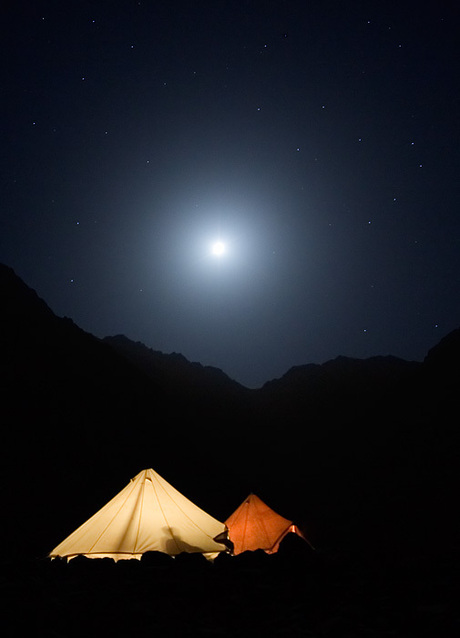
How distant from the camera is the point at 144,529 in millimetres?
10086

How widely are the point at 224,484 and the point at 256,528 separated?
55.6m

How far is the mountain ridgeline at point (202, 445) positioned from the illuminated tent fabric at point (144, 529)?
66.8 ft

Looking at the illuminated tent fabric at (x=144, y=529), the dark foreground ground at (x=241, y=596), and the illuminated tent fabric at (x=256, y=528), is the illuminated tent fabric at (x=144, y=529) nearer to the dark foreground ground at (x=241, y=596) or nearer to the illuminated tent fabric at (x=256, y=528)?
the illuminated tent fabric at (x=256, y=528)

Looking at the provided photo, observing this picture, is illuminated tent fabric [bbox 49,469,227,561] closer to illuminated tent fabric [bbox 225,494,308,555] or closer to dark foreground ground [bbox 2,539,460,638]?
illuminated tent fabric [bbox 225,494,308,555]

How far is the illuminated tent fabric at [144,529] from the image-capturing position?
9.71 metres

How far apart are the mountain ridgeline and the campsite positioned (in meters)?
0.29

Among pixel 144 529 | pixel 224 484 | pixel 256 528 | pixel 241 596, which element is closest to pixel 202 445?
pixel 224 484

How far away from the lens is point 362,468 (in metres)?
86.1

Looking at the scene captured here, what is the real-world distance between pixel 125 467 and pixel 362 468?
51351 millimetres

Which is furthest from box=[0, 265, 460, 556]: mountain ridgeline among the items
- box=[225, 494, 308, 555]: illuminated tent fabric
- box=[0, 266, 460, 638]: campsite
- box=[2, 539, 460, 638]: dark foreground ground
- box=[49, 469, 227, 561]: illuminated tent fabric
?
box=[2, 539, 460, 638]: dark foreground ground

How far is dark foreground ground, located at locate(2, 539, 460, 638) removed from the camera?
13.1ft

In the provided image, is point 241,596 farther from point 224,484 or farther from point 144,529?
point 224,484

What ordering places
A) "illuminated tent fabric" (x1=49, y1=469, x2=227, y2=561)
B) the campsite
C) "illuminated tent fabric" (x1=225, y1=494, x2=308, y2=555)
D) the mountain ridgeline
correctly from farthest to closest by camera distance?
the mountain ridgeline
"illuminated tent fabric" (x1=225, y1=494, x2=308, y2=555)
"illuminated tent fabric" (x1=49, y1=469, x2=227, y2=561)
the campsite

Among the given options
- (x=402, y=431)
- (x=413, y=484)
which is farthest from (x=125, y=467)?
(x=402, y=431)
